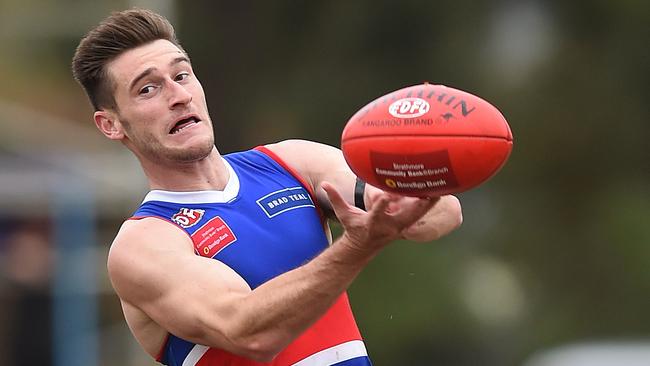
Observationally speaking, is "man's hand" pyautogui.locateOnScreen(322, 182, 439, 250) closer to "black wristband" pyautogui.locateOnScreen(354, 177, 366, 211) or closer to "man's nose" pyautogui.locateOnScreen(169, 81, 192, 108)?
"black wristband" pyautogui.locateOnScreen(354, 177, 366, 211)

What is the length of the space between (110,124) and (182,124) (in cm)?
42

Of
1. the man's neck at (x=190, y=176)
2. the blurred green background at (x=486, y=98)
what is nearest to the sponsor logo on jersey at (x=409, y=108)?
the man's neck at (x=190, y=176)

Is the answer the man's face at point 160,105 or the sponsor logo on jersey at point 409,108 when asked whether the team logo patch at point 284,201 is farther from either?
the sponsor logo on jersey at point 409,108

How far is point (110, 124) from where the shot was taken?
18.4 feet

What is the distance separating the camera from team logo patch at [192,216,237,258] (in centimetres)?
504

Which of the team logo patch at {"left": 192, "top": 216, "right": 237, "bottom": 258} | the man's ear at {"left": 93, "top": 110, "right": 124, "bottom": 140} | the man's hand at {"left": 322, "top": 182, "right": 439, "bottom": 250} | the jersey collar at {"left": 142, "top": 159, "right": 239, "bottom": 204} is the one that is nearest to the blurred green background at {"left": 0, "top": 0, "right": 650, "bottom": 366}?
the man's ear at {"left": 93, "top": 110, "right": 124, "bottom": 140}

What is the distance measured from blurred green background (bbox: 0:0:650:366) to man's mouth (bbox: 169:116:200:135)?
8.19m

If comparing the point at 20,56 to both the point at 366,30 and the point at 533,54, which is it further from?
the point at 533,54

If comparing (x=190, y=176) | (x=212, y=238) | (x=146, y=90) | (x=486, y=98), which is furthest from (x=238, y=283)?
(x=486, y=98)

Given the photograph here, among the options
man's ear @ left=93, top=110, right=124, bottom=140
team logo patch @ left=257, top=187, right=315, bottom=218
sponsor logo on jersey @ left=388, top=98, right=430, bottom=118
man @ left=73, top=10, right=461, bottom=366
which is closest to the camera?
sponsor logo on jersey @ left=388, top=98, right=430, bottom=118

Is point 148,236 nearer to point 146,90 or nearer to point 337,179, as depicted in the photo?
point 146,90

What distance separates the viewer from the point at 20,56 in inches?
577

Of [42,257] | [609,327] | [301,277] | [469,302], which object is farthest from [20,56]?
[301,277]

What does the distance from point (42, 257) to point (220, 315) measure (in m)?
6.70
